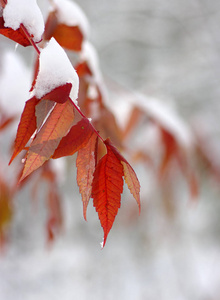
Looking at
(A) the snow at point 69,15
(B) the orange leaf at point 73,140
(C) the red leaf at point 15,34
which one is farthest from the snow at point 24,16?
(A) the snow at point 69,15

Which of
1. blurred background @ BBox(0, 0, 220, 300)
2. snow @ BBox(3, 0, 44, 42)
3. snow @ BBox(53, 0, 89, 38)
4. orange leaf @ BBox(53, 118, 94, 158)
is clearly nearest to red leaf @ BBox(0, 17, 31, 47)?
snow @ BBox(3, 0, 44, 42)

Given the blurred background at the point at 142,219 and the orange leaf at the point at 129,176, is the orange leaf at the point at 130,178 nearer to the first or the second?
the orange leaf at the point at 129,176

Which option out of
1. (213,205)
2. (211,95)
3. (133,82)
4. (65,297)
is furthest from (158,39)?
(65,297)

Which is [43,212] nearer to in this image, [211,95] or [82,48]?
[211,95]

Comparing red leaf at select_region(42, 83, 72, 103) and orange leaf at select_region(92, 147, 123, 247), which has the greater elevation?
red leaf at select_region(42, 83, 72, 103)

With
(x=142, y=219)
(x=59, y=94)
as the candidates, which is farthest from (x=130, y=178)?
(x=142, y=219)

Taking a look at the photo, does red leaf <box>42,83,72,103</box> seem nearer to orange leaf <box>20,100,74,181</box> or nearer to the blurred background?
orange leaf <box>20,100,74,181</box>

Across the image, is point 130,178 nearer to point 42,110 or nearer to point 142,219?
point 42,110
